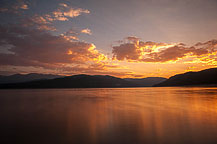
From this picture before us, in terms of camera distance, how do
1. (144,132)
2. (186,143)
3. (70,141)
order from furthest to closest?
(144,132)
(70,141)
(186,143)

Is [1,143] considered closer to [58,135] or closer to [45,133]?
[45,133]

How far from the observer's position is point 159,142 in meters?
9.90

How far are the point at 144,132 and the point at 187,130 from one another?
4.13 m

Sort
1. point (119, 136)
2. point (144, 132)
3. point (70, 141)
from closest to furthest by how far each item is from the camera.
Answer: point (70, 141) < point (119, 136) < point (144, 132)

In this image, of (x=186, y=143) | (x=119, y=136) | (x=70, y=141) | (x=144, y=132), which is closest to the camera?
(x=186, y=143)

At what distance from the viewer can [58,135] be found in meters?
11.7

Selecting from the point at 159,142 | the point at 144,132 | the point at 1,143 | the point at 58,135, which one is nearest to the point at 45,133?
the point at 58,135

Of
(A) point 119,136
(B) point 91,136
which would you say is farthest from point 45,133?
(A) point 119,136

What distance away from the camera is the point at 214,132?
38.6 feet

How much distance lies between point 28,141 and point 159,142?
10079 mm

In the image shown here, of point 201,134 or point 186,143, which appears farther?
point 201,134

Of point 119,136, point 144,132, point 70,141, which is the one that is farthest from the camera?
point 144,132

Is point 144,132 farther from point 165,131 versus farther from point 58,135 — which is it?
point 58,135

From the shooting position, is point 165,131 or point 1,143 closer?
point 1,143
